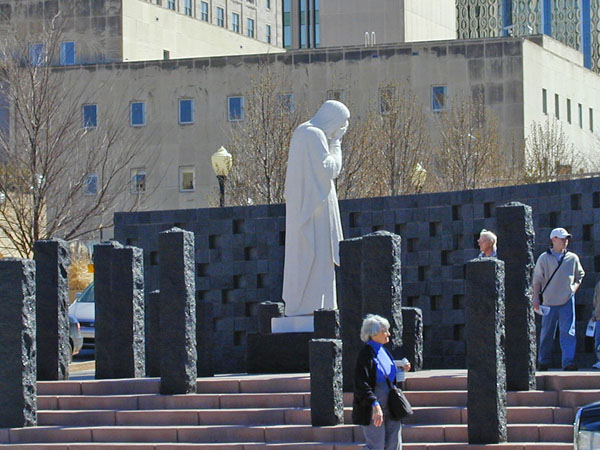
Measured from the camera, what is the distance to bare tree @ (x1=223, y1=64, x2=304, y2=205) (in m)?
46.3

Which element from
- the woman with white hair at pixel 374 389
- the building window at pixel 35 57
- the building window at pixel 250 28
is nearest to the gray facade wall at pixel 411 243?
the woman with white hair at pixel 374 389

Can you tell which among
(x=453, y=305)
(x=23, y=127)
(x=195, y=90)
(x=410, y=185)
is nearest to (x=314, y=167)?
(x=453, y=305)

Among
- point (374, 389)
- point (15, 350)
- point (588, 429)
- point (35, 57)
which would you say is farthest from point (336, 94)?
point (588, 429)

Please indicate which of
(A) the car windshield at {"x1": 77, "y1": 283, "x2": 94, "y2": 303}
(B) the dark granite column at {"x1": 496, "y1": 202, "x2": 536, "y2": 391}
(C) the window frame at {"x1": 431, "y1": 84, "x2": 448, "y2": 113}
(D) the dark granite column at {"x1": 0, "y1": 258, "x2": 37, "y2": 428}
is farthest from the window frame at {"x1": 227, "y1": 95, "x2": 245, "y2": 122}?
(B) the dark granite column at {"x1": 496, "y1": 202, "x2": 536, "y2": 391}

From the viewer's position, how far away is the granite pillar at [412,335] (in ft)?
66.6

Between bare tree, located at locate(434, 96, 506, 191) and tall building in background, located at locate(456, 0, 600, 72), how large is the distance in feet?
260

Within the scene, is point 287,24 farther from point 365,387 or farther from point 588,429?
point 588,429

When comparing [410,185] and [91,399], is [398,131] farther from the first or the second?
[91,399]

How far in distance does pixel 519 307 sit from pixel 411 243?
23.5 ft

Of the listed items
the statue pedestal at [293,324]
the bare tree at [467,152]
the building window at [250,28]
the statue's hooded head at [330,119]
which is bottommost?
the statue pedestal at [293,324]

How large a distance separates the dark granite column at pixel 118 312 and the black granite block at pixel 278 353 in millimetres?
1642

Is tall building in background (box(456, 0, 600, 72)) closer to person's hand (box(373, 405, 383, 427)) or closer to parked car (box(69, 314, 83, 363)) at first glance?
parked car (box(69, 314, 83, 363))

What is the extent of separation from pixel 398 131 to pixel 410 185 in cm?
361

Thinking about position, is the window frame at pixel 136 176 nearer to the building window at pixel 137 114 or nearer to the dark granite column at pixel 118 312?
the building window at pixel 137 114
